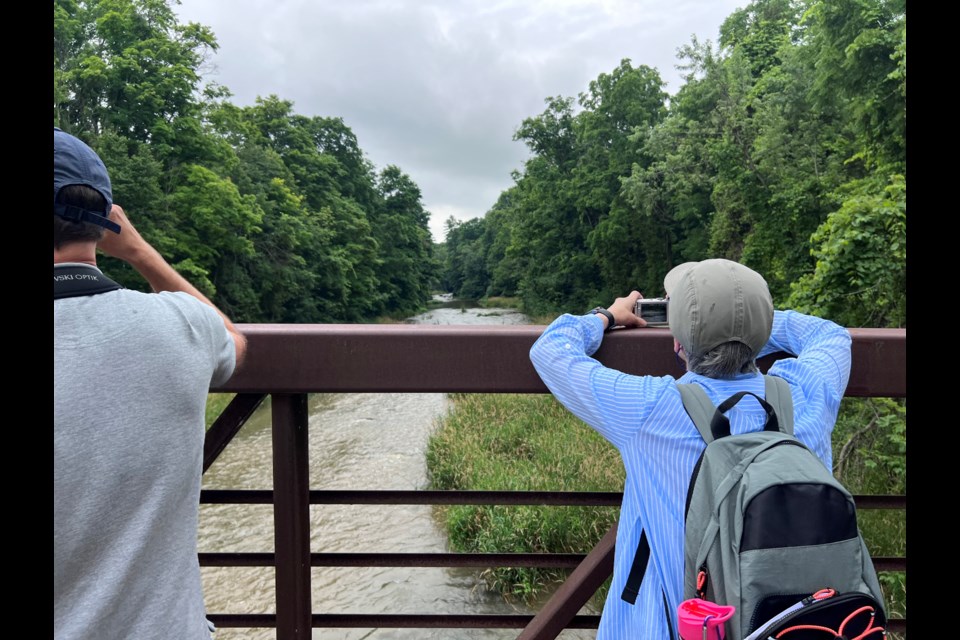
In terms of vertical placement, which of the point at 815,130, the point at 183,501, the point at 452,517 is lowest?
the point at 452,517

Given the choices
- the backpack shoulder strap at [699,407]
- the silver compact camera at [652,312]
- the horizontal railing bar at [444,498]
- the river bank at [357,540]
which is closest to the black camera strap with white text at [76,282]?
the horizontal railing bar at [444,498]

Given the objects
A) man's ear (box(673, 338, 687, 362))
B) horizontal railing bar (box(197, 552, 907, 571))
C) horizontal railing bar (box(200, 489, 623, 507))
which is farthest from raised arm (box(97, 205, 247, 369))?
man's ear (box(673, 338, 687, 362))

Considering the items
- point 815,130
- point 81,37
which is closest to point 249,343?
point 815,130

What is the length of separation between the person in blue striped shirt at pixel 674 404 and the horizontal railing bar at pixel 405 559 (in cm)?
45

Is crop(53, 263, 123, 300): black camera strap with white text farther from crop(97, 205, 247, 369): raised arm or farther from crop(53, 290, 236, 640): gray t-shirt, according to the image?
crop(97, 205, 247, 369): raised arm

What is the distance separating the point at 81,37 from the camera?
1970cm

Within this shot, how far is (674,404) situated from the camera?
1.28 metres

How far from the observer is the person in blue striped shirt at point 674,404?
1.25 meters

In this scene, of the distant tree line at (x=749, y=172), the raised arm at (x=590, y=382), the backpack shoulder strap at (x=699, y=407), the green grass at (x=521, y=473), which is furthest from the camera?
the distant tree line at (x=749, y=172)

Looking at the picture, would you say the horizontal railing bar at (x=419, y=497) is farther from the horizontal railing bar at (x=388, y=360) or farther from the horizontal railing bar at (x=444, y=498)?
the horizontal railing bar at (x=388, y=360)

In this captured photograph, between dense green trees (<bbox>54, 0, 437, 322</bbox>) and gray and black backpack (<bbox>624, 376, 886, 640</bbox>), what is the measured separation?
1193cm
